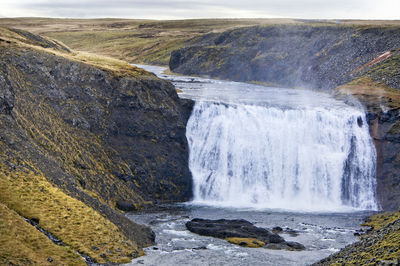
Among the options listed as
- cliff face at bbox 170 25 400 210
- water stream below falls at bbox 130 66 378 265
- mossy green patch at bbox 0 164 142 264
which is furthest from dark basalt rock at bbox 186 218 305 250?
cliff face at bbox 170 25 400 210

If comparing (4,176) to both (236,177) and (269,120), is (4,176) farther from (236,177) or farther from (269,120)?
(269,120)

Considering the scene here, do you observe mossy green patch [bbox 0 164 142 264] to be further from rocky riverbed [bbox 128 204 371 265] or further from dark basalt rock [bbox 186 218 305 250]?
dark basalt rock [bbox 186 218 305 250]

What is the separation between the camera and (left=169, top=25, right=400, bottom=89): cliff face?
4370 inches

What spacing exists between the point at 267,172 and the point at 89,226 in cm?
2998

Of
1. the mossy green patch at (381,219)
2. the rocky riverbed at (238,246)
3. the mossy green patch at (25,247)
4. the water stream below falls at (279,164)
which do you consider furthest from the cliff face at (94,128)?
the mossy green patch at (381,219)

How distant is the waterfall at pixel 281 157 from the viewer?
217ft

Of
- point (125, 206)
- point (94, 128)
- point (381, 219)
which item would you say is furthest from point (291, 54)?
point (125, 206)

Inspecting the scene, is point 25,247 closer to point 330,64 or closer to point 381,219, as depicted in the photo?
point 381,219

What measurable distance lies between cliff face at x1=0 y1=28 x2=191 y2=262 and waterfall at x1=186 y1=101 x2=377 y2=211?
10.6 feet

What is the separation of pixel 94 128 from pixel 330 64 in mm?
62824

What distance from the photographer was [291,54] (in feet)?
414

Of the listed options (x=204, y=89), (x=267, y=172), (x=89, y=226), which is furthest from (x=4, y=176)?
(x=204, y=89)

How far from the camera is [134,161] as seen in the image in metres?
64.8

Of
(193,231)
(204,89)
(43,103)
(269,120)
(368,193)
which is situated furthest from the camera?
(204,89)
